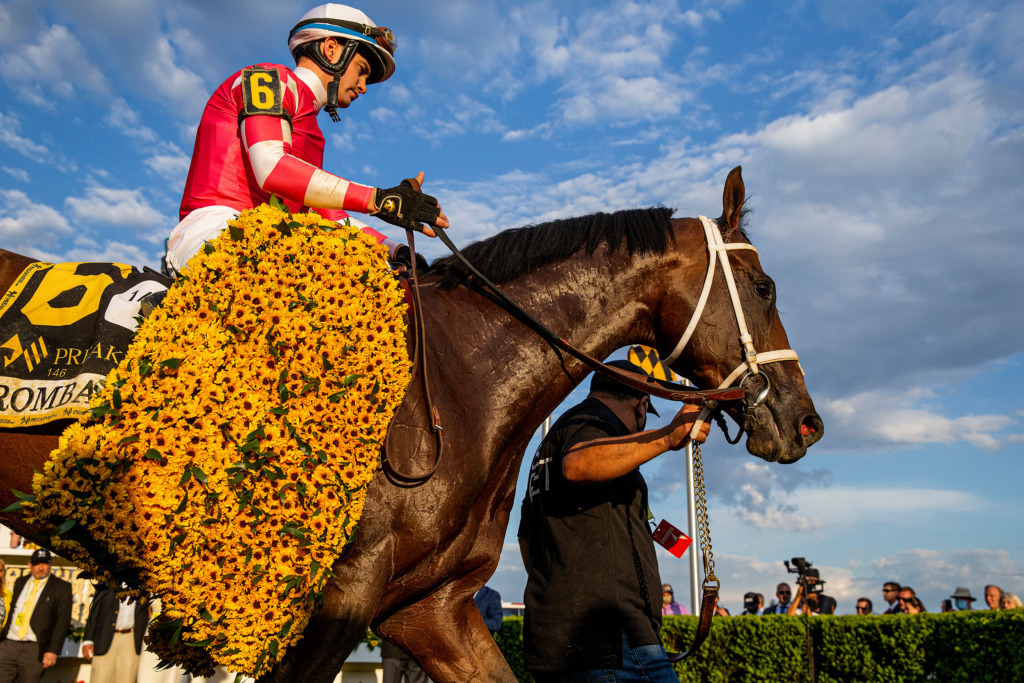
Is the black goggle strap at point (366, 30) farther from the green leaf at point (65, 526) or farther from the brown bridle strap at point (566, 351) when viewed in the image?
the green leaf at point (65, 526)

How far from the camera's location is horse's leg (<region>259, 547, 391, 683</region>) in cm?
271

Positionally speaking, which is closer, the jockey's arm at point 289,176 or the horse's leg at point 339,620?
the horse's leg at point 339,620

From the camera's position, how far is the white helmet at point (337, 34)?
3596mm

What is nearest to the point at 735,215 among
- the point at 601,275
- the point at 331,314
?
the point at 601,275

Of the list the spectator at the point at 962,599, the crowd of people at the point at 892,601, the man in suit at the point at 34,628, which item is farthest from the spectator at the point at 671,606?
the man in suit at the point at 34,628


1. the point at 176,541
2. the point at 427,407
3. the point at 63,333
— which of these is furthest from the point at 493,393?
the point at 63,333

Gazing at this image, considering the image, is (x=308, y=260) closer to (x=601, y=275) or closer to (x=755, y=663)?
(x=601, y=275)

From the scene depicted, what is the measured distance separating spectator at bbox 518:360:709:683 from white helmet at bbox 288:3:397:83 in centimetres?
188

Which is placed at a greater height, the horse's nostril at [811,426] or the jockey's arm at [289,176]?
the jockey's arm at [289,176]

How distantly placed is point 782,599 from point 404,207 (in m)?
12.5

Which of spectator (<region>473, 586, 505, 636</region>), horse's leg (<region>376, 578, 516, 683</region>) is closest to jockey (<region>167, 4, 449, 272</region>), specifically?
horse's leg (<region>376, 578, 516, 683</region>)

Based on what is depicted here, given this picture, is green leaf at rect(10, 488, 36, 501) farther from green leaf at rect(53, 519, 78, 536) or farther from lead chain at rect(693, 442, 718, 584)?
lead chain at rect(693, 442, 718, 584)

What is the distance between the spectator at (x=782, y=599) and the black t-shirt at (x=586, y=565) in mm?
10109

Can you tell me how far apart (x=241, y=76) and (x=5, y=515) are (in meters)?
1.91
